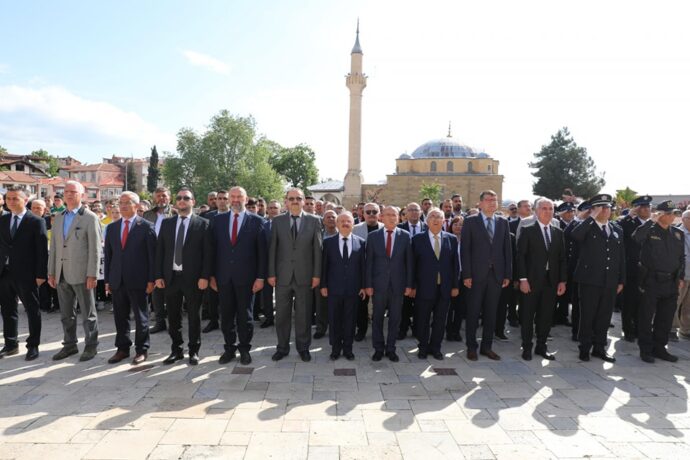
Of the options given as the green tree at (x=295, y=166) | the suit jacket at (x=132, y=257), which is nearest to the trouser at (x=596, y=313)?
the suit jacket at (x=132, y=257)

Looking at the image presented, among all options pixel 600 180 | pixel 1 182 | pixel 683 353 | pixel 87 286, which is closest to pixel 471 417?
pixel 683 353

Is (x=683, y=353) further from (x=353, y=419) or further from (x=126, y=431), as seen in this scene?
(x=126, y=431)

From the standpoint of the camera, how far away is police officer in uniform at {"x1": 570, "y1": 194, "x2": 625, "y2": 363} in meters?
5.86

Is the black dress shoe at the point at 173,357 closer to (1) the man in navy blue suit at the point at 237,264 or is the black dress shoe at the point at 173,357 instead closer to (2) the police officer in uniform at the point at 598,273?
(1) the man in navy blue suit at the point at 237,264

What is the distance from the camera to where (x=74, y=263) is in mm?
5574

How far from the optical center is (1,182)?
49.0 meters

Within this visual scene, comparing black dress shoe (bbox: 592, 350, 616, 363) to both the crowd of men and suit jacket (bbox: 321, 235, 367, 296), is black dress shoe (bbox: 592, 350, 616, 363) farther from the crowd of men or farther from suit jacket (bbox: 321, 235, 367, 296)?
suit jacket (bbox: 321, 235, 367, 296)

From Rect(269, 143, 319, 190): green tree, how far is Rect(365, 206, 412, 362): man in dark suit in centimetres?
6461

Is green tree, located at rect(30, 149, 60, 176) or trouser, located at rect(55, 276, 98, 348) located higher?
green tree, located at rect(30, 149, 60, 176)

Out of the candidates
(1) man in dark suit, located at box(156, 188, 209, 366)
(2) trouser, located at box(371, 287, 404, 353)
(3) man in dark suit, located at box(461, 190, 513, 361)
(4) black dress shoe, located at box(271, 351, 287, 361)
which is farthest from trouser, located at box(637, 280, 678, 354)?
(1) man in dark suit, located at box(156, 188, 209, 366)

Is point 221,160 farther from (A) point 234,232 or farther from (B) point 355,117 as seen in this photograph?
(A) point 234,232

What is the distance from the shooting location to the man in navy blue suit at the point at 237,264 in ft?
18.0

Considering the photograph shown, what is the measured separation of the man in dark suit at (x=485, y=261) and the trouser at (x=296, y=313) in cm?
225

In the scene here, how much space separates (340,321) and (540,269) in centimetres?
290
